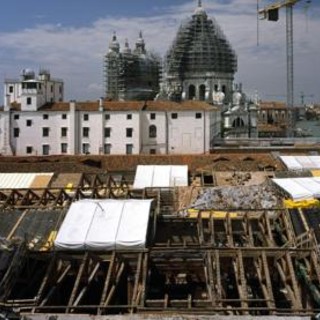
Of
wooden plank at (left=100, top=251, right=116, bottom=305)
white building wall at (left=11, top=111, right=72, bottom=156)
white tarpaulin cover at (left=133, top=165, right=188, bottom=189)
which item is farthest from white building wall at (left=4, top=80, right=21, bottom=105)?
wooden plank at (left=100, top=251, right=116, bottom=305)

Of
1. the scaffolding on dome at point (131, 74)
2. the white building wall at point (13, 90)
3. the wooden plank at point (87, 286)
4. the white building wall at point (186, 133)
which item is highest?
the scaffolding on dome at point (131, 74)

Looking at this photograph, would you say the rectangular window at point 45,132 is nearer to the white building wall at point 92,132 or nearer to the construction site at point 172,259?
the white building wall at point 92,132

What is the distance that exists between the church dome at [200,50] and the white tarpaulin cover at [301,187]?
158 ft

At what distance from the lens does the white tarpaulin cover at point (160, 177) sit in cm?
2731

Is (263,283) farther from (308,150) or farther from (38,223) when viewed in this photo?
(308,150)

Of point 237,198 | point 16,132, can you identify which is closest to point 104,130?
point 16,132

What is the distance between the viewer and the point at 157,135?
50.6 metres

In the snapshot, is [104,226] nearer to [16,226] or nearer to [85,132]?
[16,226]

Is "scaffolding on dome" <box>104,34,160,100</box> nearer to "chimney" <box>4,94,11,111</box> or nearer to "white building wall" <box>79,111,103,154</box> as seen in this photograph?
"chimney" <box>4,94,11,111</box>

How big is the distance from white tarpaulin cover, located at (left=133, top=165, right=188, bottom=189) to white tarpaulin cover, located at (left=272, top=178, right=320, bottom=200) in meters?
5.40

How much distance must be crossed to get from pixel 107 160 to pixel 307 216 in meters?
23.5

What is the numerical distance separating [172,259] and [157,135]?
35.2m

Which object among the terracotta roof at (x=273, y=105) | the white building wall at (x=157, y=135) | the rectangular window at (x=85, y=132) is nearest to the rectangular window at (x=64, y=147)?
the rectangular window at (x=85, y=132)

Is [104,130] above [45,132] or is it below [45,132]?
above
